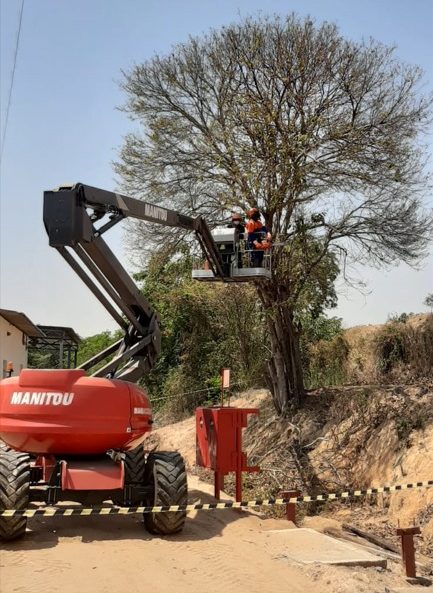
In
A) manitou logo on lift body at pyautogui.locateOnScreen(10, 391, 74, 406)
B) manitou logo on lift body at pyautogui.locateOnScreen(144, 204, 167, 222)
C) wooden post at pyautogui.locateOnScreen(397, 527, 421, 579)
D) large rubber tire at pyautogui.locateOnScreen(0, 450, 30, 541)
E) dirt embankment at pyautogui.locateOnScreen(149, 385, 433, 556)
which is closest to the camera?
large rubber tire at pyautogui.locateOnScreen(0, 450, 30, 541)

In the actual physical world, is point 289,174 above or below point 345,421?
above

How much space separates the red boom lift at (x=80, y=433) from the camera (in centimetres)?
775

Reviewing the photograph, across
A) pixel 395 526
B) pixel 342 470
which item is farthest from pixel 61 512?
pixel 342 470

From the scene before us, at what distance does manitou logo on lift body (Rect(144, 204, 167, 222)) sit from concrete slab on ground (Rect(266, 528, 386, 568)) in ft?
16.7

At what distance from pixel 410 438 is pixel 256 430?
16.2ft

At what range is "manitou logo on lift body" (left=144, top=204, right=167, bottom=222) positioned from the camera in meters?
10.2

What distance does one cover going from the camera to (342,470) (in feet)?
43.9

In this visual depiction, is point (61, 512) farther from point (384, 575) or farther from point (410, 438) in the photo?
point (410, 438)

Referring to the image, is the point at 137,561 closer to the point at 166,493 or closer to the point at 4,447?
the point at 166,493

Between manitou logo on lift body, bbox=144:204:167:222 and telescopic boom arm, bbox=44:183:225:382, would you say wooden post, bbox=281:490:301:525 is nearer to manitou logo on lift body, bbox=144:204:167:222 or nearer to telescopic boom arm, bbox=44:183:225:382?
telescopic boom arm, bbox=44:183:225:382

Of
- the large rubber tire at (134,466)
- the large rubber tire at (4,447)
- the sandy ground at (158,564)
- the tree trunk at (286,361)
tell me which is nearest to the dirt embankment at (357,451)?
the tree trunk at (286,361)

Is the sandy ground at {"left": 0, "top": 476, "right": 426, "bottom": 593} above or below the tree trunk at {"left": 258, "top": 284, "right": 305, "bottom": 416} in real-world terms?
below

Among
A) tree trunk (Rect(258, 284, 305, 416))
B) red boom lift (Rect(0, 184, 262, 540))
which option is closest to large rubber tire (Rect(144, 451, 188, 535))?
red boom lift (Rect(0, 184, 262, 540))

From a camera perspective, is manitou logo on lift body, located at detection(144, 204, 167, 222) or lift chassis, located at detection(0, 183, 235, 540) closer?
lift chassis, located at detection(0, 183, 235, 540)
